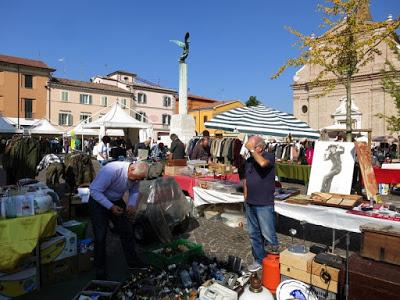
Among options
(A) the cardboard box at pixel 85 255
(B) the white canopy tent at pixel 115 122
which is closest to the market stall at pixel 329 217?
(A) the cardboard box at pixel 85 255

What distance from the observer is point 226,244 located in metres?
5.26

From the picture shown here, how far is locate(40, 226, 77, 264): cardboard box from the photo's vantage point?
3.73m

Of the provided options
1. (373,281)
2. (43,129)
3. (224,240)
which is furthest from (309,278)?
Result: (43,129)

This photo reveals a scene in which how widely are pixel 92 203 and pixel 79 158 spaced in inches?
188

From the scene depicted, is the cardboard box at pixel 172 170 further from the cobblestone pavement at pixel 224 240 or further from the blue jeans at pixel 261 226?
the blue jeans at pixel 261 226

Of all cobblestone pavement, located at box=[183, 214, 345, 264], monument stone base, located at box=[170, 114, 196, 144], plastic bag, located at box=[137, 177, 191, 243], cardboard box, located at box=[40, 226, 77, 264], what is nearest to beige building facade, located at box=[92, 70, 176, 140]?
monument stone base, located at box=[170, 114, 196, 144]

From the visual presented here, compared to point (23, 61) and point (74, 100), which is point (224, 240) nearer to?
point (74, 100)

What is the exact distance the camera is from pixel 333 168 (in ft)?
17.7

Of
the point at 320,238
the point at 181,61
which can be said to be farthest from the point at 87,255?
the point at 181,61

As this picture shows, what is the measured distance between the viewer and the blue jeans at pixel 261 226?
3.95 m

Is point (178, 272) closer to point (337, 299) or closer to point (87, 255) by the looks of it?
point (87, 255)

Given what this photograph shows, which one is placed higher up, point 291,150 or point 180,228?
point 291,150

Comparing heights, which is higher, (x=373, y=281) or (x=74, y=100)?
(x=74, y=100)

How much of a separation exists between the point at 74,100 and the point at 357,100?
32909 millimetres
